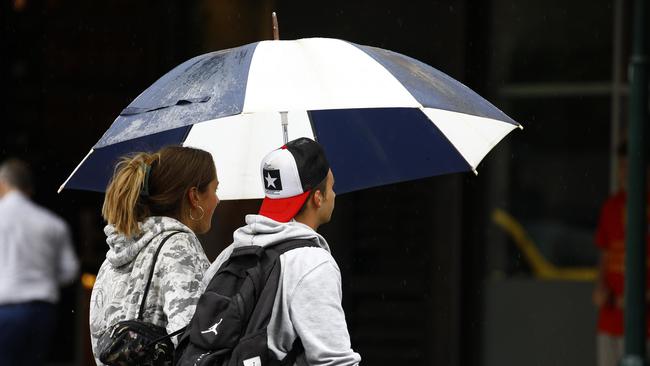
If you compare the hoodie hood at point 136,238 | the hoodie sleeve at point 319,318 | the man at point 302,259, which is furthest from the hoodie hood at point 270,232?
the hoodie hood at point 136,238

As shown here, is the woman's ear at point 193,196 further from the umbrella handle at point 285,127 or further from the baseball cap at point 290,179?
the umbrella handle at point 285,127

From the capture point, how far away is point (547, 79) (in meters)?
9.98

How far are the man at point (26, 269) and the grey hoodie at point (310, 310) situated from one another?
5085 mm

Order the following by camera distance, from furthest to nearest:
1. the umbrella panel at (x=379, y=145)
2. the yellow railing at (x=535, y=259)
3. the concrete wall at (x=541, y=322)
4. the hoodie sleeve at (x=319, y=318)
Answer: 1. the yellow railing at (x=535, y=259)
2. the concrete wall at (x=541, y=322)
3. the umbrella panel at (x=379, y=145)
4. the hoodie sleeve at (x=319, y=318)

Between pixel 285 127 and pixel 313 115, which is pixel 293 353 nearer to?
pixel 285 127

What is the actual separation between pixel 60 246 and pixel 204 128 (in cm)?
378

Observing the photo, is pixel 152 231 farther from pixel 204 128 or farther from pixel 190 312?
pixel 204 128

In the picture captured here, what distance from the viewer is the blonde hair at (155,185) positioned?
3.70 m

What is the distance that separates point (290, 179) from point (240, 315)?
0.43 metres

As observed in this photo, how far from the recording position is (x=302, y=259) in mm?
3363

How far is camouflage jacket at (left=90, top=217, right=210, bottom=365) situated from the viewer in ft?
11.7

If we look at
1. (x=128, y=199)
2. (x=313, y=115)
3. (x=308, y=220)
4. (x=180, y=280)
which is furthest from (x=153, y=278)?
(x=313, y=115)

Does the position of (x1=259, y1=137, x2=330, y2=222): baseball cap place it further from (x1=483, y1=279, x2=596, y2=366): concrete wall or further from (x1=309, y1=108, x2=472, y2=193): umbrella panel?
(x1=483, y1=279, x2=596, y2=366): concrete wall

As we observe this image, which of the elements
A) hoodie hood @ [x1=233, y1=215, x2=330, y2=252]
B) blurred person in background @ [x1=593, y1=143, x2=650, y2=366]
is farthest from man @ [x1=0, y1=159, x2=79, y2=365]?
hoodie hood @ [x1=233, y1=215, x2=330, y2=252]
